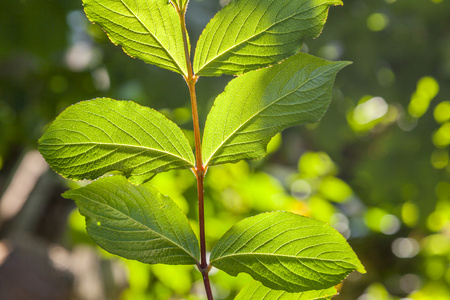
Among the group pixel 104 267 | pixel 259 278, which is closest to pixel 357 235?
pixel 104 267

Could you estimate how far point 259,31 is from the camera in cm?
17

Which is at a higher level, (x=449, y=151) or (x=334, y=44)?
(x=334, y=44)

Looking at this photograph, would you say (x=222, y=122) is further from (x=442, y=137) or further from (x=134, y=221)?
(x=442, y=137)

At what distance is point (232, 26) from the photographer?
0.17 meters

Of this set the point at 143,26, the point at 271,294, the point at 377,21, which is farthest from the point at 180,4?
the point at 377,21

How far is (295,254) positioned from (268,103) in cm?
7

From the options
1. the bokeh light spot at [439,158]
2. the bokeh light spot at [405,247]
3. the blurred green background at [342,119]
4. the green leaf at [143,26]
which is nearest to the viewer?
the green leaf at [143,26]

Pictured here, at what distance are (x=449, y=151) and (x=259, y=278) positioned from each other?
1.23 meters

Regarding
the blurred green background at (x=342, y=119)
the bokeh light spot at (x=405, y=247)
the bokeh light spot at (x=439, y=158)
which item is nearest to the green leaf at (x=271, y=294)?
the blurred green background at (x=342, y=119)

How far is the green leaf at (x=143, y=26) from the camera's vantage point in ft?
0.54

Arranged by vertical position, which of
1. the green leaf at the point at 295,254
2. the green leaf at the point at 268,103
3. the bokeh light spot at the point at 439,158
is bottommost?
the green leaf at the point at 295,254

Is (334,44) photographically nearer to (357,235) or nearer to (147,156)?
(357,235)

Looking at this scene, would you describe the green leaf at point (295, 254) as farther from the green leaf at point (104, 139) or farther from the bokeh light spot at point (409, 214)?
the bokeh light spot at point (409, 214)

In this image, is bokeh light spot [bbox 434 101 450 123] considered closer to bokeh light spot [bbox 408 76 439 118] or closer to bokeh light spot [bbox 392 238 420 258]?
bokeh light spot [bbox 408 76 439 118]
